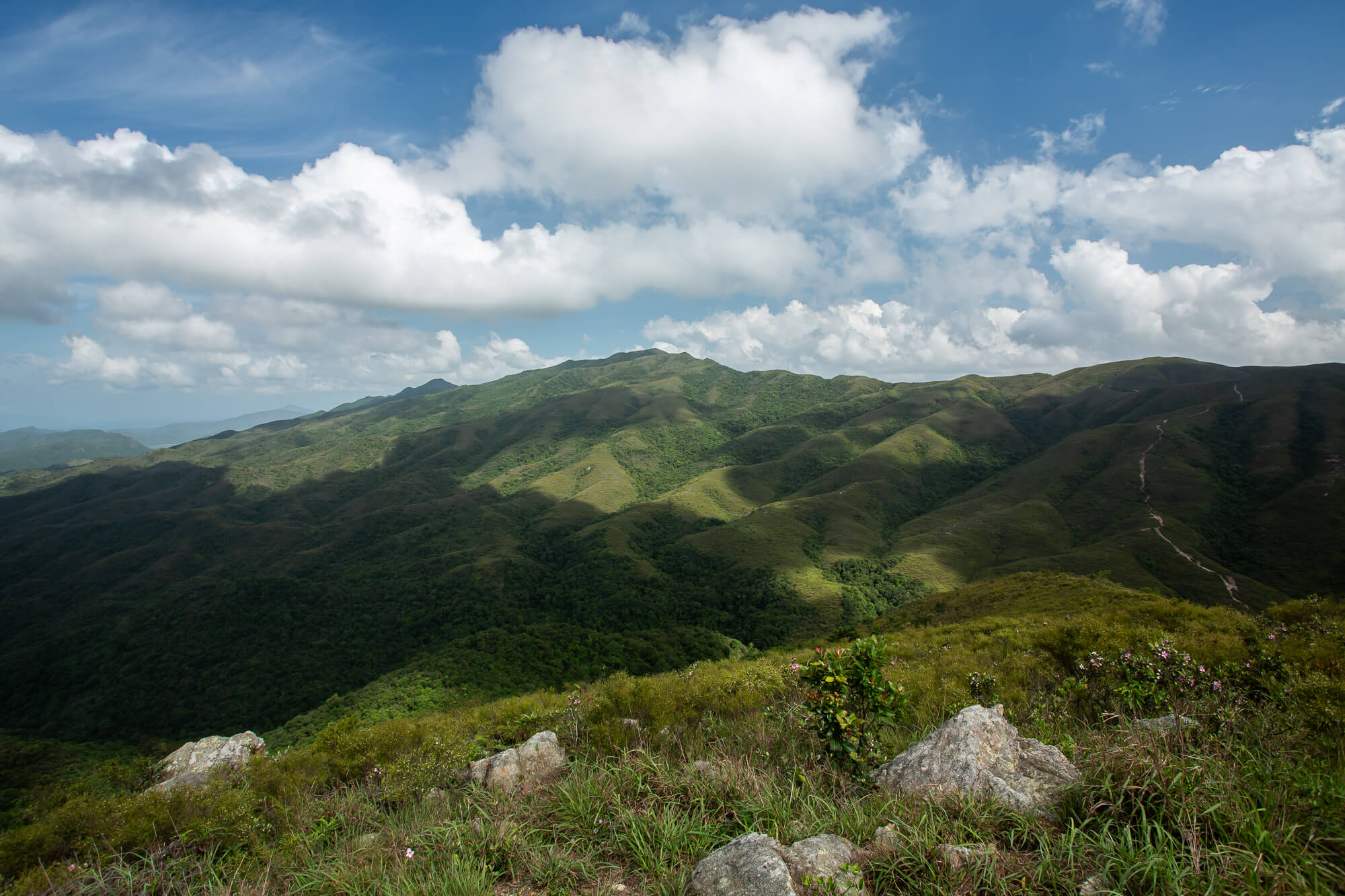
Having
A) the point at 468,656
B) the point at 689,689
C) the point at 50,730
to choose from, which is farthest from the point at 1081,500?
the point at 50,730

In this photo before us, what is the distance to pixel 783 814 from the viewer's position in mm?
5996

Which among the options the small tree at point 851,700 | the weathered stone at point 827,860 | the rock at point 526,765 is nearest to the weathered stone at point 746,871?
the weathered stone at point 827,860

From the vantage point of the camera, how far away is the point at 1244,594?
288ft

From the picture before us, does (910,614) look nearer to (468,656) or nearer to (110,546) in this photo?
(468,656)

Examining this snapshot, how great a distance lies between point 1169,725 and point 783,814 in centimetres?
541

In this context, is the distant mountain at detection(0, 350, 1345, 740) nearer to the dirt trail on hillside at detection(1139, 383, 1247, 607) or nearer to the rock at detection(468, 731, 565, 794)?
the dirt trail on hillside at detection(1139, 383, 1247, 607)

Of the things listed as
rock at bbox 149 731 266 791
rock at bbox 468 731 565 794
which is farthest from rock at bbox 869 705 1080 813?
rock at bbox 149 731 266 791

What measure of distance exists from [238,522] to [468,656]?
544ft

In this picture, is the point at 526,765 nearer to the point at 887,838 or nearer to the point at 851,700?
the point at 851,700

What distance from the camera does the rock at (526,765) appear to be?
977 centimetres

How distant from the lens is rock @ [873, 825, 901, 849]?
16.7ft

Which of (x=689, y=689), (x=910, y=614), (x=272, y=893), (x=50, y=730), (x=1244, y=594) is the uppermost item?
(x=272, y=893)

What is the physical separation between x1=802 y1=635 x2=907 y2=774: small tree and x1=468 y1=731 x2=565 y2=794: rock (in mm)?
5259

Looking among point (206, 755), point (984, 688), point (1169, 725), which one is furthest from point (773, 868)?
point (206, 755)
